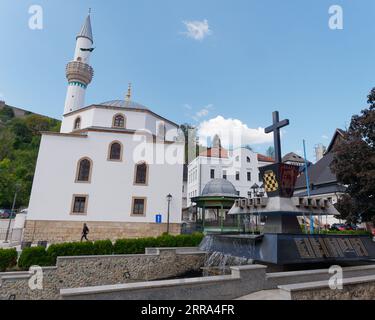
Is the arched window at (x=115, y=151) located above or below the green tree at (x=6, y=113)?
below

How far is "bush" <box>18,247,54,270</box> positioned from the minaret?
74.1 feet

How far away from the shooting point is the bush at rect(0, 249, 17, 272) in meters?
10.4

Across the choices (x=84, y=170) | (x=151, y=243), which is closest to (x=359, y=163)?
(x=151, y=243)

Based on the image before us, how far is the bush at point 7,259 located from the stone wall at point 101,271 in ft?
5.64

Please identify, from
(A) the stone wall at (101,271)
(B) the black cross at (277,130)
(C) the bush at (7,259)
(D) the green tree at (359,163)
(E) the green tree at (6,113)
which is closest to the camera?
(A) the stone wall at (101,271)

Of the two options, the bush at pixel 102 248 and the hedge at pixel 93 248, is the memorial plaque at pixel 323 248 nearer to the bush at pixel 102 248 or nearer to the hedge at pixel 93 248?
the hedge at pixel 93 248

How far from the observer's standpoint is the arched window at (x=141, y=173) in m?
21.7

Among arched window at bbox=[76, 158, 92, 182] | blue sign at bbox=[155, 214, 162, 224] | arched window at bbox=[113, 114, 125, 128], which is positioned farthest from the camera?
arched window at bbox=[113, 114, 125, 128]

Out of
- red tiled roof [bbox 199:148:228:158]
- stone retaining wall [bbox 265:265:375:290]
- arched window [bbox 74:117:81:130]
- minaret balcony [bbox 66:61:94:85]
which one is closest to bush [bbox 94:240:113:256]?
stone retaining wall [bbox 265:265:375:290]

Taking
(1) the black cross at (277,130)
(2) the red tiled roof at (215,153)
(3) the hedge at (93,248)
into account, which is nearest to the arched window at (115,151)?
(3) the hedge at (93,248)

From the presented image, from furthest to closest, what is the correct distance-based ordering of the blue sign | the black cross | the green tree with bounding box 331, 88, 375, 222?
the blue sign, the green tree with bounding box 331, 88, 375, 222, the black cross

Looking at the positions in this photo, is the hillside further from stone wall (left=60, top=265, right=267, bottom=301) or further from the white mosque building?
stone wall (left=60, top=265, right=267, bottom=301)
